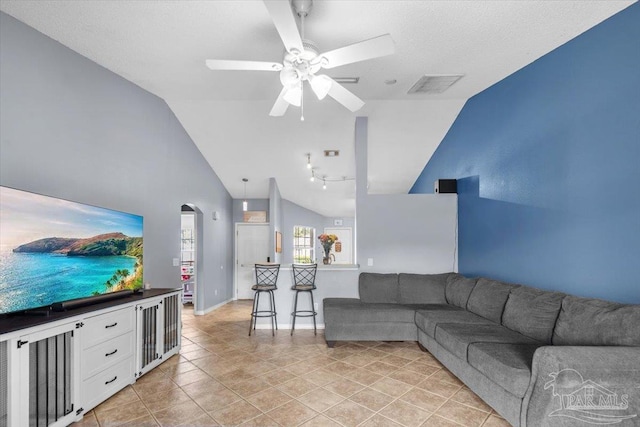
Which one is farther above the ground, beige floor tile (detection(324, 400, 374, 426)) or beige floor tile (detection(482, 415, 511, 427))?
beige floor tile (detection(324, 400, 374, 426))

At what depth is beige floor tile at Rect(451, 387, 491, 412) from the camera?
263 centimetres

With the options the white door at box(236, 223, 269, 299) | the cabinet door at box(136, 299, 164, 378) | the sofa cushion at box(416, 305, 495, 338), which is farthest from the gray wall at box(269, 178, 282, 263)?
the sofa cushion at box(416, 305, 495, 338)

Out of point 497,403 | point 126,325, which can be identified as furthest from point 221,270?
point 497,403

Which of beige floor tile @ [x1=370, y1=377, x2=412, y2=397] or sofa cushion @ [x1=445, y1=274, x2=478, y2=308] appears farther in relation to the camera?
sofa cushion @ [x1=445, y1=274, x2=478, y2=308]

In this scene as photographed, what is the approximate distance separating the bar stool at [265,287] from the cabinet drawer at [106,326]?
1936mm

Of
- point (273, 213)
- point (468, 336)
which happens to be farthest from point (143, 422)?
point (273, 213)

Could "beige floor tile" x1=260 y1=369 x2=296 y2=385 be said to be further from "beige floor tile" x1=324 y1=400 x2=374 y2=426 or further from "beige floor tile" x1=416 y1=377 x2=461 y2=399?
"beige floor tile" x1=416 y1=377 x2=461 y2=399

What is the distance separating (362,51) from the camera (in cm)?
214

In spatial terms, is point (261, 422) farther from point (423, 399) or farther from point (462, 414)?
point (462, 414)

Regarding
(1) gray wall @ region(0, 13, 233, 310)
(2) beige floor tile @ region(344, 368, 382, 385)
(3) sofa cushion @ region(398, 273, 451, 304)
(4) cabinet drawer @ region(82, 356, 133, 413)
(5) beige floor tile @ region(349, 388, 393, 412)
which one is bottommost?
(2) beige floor tile @ region(344, 368, 382, 385)

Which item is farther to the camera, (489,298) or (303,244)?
(303,244)

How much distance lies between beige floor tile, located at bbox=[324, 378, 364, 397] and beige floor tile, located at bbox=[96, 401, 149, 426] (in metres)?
1.56

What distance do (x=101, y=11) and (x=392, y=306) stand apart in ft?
13.9

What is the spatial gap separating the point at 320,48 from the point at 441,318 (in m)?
3.11
